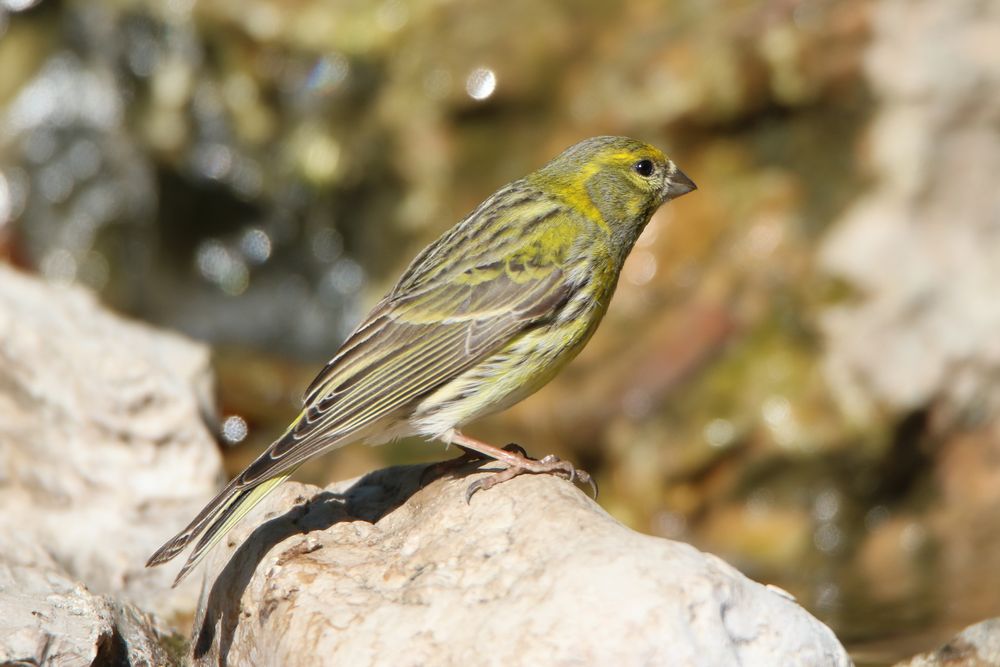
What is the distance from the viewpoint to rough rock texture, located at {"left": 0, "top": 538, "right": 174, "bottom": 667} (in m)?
4.37

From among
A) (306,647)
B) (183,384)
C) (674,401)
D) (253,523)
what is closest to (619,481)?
(674,401)

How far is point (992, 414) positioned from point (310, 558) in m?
5.77

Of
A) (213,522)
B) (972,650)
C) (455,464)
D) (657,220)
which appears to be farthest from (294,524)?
(657,220)

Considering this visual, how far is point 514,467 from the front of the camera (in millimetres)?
5133

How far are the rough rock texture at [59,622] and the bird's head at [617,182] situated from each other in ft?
8.89

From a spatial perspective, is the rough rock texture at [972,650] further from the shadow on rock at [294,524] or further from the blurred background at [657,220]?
the shadow on rock at [294,524]

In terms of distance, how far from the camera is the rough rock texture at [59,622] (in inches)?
172

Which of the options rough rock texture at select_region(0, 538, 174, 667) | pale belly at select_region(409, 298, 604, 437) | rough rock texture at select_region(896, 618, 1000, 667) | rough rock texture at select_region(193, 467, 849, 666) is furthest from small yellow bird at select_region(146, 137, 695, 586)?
rough rock texture at select_region(896, 618, 1000, 667)

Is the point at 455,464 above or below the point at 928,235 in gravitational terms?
below

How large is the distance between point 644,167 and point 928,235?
343cm

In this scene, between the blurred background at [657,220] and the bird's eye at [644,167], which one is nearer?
the bird's eye at [644,167]

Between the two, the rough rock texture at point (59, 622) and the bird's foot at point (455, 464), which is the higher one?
the rough rock texture at point (59, 622)

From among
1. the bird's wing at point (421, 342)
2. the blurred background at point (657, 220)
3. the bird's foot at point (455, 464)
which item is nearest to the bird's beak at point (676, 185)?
the bird's wing at point (421, 342)

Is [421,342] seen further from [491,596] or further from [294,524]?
[491,596]
